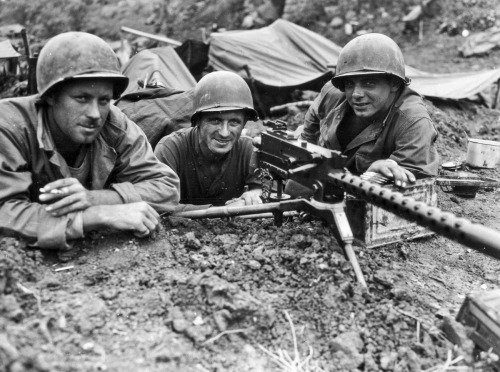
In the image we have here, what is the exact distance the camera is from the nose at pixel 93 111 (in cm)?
356

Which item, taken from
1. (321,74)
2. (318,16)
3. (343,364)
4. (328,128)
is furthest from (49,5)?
(343,364)

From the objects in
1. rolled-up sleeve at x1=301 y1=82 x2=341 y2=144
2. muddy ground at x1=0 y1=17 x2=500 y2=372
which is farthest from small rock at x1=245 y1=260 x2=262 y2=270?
rolled-up sleeve at x1=301 y1=82 x2=341 y2=144

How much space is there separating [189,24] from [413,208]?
1655 cm

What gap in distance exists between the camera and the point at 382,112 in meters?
4.95

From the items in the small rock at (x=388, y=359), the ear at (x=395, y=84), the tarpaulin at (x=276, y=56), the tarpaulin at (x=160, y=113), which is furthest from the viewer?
the tarpaulin at (x=276, y=56)

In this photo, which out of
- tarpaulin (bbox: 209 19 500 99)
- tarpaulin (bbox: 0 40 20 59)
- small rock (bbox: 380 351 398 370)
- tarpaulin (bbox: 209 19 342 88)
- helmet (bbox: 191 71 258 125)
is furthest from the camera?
tarpaulin (bbox: 209 19 342 88)

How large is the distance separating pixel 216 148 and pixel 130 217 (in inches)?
66.8

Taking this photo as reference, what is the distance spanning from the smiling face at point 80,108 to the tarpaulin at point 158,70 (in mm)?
4014

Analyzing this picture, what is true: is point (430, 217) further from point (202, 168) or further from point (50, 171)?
point (202, 168)

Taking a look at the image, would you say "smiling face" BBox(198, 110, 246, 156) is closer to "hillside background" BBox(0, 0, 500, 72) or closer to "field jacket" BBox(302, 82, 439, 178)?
"field jacket" BBox(302, 82, 439, 178)

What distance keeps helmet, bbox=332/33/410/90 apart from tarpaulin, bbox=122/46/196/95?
11.3 feet

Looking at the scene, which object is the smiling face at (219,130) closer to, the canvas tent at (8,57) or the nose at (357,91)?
the nose at (357,91)

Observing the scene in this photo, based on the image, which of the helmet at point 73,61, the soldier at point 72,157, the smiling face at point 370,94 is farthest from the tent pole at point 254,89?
the helmet at point 73,61

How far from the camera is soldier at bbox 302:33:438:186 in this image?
4.53m
